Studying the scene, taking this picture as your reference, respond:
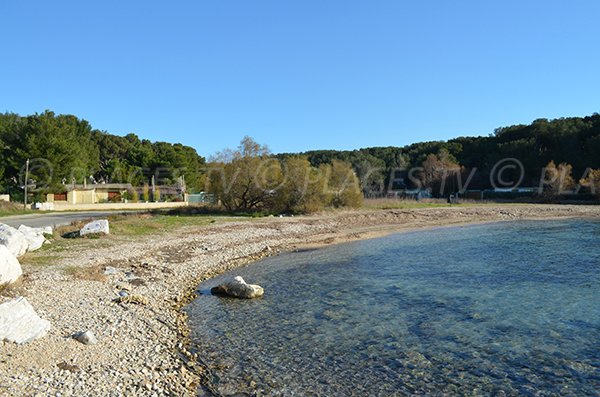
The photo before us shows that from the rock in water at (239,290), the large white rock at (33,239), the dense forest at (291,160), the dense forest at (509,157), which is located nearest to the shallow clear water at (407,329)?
the rock in water at (239,290)

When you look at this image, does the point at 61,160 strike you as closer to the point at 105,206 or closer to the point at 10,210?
the point at 105,206

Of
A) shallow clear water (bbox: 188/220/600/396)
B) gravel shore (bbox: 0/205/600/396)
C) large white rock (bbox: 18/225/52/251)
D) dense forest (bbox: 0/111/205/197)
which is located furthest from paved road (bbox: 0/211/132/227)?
shallow clear water (bbox: 188/220/600/396)

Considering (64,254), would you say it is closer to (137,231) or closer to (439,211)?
(137,231)

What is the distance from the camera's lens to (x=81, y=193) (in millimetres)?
65312

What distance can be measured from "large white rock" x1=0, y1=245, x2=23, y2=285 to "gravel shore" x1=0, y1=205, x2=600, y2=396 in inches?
16.9

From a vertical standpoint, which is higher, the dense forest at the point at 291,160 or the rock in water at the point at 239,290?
the dense forest at the point at 291,160

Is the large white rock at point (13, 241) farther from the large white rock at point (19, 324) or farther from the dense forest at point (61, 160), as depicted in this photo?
the dense forest at point (61, 160)

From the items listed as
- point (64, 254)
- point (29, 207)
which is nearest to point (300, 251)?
point (64, 254)

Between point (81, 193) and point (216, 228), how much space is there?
42.3m

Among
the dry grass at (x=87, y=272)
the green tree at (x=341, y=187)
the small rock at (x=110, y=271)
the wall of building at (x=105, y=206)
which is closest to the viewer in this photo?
the dry grass at (x=87, y=272)

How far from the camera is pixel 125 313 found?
1181cm

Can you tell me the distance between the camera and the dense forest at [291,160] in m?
51.0

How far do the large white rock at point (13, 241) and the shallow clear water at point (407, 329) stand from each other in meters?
6.64

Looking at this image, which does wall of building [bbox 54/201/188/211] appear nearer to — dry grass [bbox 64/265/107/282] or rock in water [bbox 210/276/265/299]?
dry grass [bbox 64/265/107/282]
